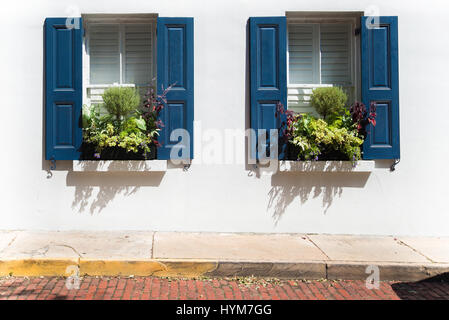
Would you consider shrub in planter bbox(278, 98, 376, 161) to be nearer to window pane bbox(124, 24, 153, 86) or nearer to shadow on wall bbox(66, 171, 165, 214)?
shadow on wall bbox(66, 171, 165, 214)

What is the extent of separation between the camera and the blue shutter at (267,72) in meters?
5.86

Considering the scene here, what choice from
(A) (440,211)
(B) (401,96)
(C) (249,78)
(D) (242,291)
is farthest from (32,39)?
(A) (440,211)

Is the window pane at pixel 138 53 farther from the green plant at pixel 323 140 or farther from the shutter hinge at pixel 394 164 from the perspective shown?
the shutter hinge at pixel 394 164

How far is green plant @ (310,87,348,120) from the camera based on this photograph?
19.0ft

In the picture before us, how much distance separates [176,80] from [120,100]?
2.76ft

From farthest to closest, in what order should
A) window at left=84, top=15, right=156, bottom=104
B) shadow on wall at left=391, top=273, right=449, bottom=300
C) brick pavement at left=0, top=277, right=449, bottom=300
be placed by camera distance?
window at left=84, top=15, right=156, bottom=104 < shadow on wall at left=391, top=273, right=449, bottom=300 < brick pavement at left=0, top=277, right=449, bottom=300

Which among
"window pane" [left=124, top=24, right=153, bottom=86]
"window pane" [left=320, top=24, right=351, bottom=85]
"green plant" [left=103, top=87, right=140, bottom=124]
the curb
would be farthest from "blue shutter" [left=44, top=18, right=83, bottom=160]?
"window pane" [left=320, top=24, right=351, bottom=85]

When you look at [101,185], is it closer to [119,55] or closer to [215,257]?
[119,55]

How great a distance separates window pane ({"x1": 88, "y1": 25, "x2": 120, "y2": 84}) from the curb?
2.88 m

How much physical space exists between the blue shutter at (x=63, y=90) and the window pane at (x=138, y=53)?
2.27 ft

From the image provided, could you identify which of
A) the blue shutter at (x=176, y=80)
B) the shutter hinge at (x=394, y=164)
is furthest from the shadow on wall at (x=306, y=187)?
the blue shutter at (x=176, y=80)

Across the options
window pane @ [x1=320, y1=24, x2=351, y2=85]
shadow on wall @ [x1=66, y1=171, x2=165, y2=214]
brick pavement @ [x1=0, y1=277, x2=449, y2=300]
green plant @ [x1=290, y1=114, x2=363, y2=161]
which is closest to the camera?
brick pavement @ [x1=0, y1=277, x2=449, y2=300]

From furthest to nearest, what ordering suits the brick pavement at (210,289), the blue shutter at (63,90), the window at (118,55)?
the window at (118,55) < the blue shutter at (63,90) < the brick pavement at (210,289)

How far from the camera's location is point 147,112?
Result: 5871 mm
